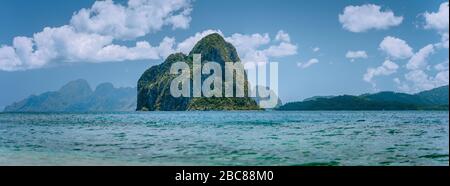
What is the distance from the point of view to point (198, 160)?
17062 mm

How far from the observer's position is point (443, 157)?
1784 centimetres

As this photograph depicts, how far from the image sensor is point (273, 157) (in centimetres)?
1808

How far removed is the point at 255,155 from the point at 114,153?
658 centimetres

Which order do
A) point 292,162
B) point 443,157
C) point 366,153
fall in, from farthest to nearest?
point 366,153 < point 443,157 < point 292,162
